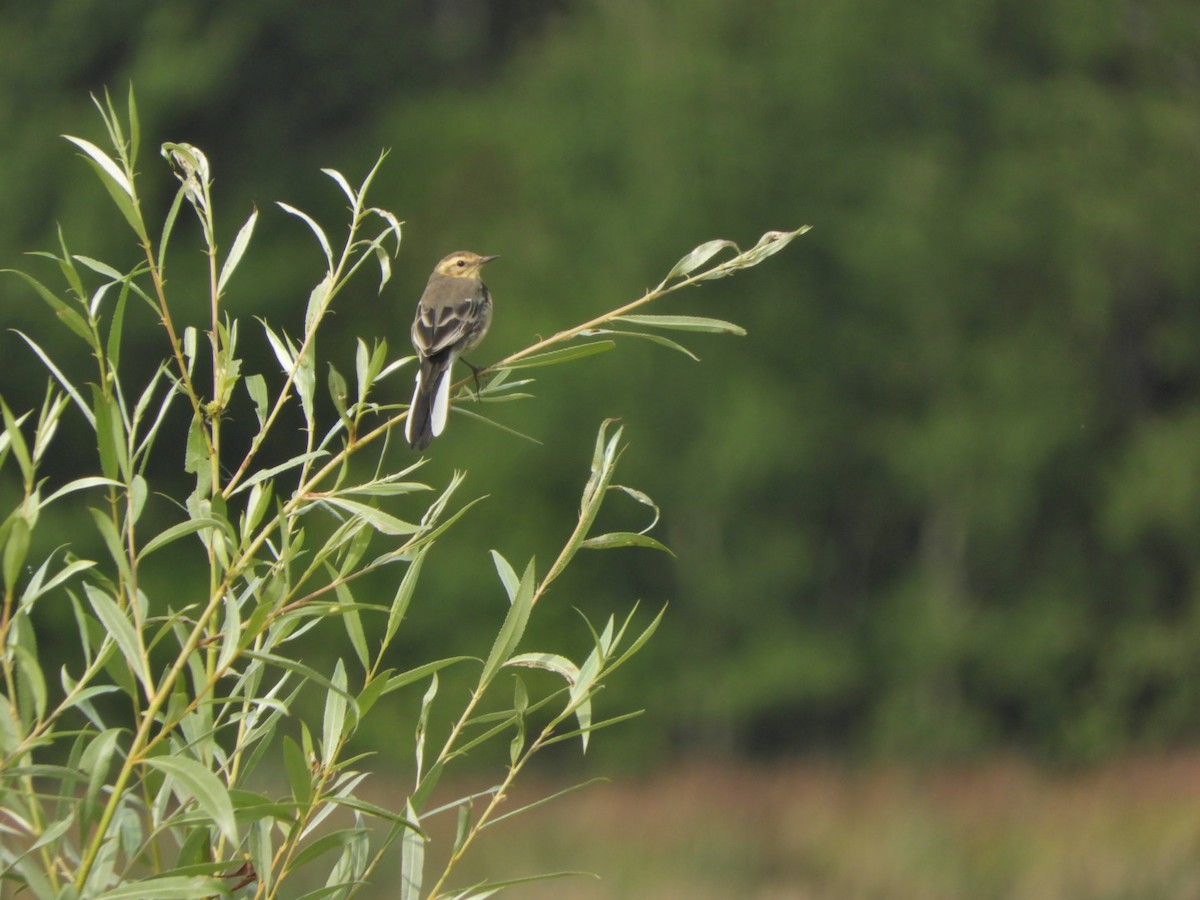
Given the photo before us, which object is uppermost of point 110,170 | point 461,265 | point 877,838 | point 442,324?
point 110,170

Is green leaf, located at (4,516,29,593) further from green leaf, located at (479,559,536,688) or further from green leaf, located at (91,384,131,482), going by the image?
green leaf, located at (479,559,536,688)

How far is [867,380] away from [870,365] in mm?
278

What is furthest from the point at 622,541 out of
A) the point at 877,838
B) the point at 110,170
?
the point at 877,838

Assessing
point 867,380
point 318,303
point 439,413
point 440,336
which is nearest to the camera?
point 318,303

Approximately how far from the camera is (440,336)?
3586mm

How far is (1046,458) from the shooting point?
53.8ft

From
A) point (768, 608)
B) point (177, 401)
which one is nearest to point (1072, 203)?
point (768, 608)

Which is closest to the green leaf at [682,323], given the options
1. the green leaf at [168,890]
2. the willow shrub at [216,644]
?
the willow shrub at [216,644]

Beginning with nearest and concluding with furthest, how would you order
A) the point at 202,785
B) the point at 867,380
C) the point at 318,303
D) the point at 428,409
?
the point at 202,785 < the point at 318,303 < the point at 428,409 < the point at 867,380

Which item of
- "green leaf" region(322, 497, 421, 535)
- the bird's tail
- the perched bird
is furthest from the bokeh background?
"green leaf" region(322, 497, 421, 535)

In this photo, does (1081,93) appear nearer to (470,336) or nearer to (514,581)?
(470,336)

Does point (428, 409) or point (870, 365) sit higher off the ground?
point (428, 409)

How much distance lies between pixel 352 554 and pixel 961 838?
11.1 metres

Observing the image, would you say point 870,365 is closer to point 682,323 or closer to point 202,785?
point 682,323
